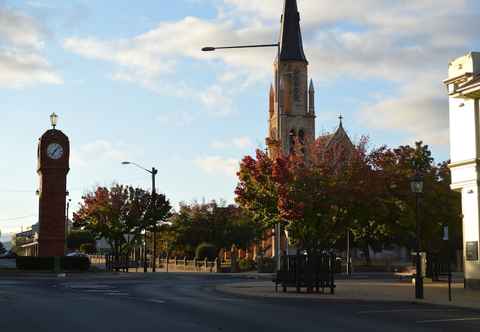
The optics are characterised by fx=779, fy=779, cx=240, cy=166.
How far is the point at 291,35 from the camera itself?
11606 cm

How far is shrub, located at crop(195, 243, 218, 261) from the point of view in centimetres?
7250

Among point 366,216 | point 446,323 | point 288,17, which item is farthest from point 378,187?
point 288,17

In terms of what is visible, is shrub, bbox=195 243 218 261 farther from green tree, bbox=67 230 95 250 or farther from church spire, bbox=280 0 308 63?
church spire, bbox=280 0 308 63

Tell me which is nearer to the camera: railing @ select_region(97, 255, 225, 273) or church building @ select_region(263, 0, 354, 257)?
railing @ select_region(97, 255, 225, 273)

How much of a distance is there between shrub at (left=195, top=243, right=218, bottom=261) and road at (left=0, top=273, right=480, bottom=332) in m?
45.2

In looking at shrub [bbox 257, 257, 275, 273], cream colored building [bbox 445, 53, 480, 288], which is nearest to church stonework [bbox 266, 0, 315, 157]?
Answer: shrub [bbox 257, 257, 275, 273]

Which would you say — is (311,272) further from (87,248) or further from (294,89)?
(294,89)

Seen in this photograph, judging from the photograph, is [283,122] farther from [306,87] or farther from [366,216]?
[366,216]

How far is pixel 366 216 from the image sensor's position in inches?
1453

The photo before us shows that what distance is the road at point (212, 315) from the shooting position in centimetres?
1658

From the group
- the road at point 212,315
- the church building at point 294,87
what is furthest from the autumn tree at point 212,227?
the road at point 212,315

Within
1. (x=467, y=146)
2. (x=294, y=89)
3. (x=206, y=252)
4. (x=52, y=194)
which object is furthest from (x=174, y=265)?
(x=294, y=89)

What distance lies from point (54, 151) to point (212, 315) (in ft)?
116

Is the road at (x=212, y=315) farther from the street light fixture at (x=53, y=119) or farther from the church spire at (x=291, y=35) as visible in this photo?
the church spire at (x=291, y=35)
